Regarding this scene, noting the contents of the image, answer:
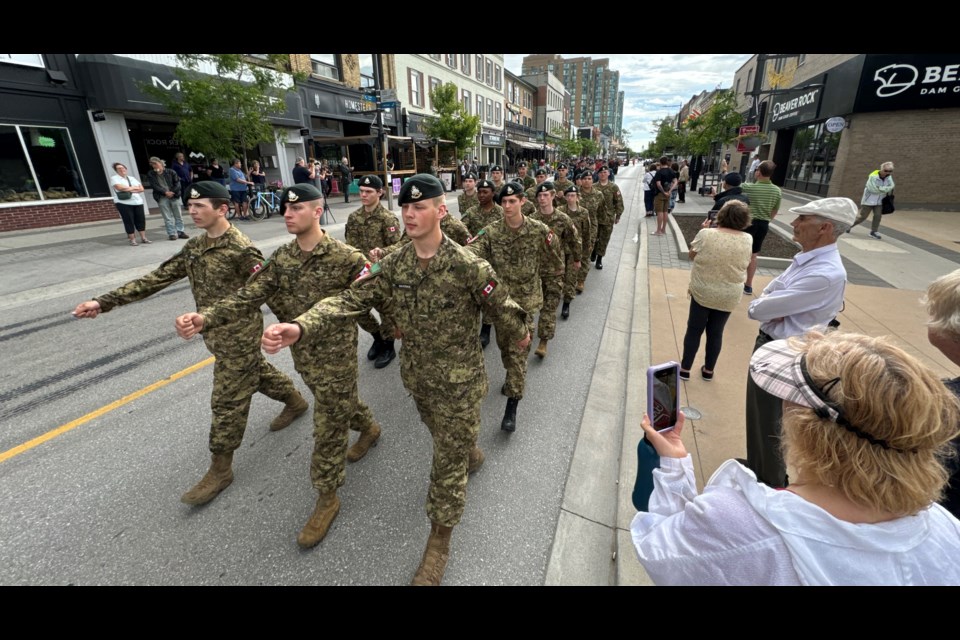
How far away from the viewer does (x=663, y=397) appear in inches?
61.4

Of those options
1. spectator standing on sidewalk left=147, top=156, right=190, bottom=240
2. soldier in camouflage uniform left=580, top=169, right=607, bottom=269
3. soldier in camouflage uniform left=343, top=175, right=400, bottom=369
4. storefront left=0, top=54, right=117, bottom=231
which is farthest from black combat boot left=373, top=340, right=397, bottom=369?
storefront left=0, top=54, right=117, bottom=231

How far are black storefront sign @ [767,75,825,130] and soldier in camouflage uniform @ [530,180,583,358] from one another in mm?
21850

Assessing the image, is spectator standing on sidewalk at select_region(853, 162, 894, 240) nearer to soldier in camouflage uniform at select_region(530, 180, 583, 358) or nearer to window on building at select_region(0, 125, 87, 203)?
soldier in camouflage uniform at select_region(530, 180, 583, 358)

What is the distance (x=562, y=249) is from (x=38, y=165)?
16283 mm

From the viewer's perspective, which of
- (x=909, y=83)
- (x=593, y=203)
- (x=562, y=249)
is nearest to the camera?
(x=562, y=249)

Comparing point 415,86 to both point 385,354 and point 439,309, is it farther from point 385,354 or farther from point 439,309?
point 439,309

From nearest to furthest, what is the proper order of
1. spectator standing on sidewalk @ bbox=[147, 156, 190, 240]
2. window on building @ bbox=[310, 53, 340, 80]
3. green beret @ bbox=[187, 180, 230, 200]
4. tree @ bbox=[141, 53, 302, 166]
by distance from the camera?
1. green beret @ bbox=[187, 180, 230, 200]
2. spectator standing on sidewalk @ bbox=[147, 156, 190, 240]
3. tree @ bbox=[141, 53, 302, 166]
4. window on building @ bbox=[310, 53, 340, 80]

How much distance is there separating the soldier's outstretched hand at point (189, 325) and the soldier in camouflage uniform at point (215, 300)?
0.26 metres

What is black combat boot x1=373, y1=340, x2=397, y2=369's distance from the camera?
204 inches

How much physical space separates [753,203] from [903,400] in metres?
7.41

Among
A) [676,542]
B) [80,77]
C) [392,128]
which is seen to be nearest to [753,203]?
[676,542]

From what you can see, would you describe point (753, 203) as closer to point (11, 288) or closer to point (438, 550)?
point (438, 550)

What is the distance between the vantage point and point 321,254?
3.08 meters

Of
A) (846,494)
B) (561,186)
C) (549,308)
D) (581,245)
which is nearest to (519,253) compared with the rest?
(549,308)
